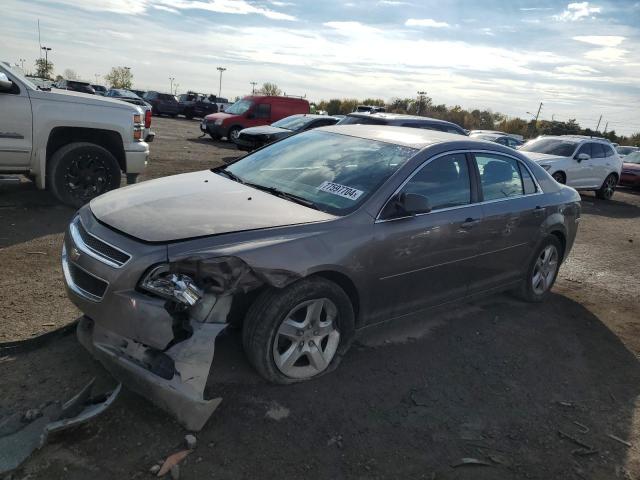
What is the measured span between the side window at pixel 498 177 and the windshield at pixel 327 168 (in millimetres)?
886

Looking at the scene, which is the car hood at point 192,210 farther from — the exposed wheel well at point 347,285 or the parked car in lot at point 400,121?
the parked car in lot at point 400,121

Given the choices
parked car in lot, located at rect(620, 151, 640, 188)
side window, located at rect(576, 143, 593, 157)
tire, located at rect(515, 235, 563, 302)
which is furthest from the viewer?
parked car in lot, located at rect(620, 151, 640, 188)

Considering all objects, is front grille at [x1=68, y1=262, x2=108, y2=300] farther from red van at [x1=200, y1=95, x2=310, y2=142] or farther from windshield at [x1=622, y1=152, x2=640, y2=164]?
windshield at [x1=622, y1=152, x2=640, y2=164]

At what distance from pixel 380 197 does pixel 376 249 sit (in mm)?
383

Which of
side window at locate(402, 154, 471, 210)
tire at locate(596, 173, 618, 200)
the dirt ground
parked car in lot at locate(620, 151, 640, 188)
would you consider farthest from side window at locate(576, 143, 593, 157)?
side window at locate(402, 154, 471, 210)

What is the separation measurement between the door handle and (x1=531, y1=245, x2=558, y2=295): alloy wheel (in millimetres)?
1428

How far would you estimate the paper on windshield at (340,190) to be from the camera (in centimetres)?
365

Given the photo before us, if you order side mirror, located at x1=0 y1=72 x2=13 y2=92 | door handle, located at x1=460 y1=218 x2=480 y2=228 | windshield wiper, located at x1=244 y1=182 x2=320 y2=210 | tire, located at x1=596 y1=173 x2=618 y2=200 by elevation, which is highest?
side mirror, located at x1=0 y1=72 x2=13 y2=92

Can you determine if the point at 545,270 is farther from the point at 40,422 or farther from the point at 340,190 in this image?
the point at 40,422

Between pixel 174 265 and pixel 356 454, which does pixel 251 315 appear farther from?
pixel 356 454

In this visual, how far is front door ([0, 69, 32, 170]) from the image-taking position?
20.6 ft

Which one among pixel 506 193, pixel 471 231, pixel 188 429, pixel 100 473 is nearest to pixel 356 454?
pixel 188 429

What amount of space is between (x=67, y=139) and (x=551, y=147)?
11846 millimetres

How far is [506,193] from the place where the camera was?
4.75 m
